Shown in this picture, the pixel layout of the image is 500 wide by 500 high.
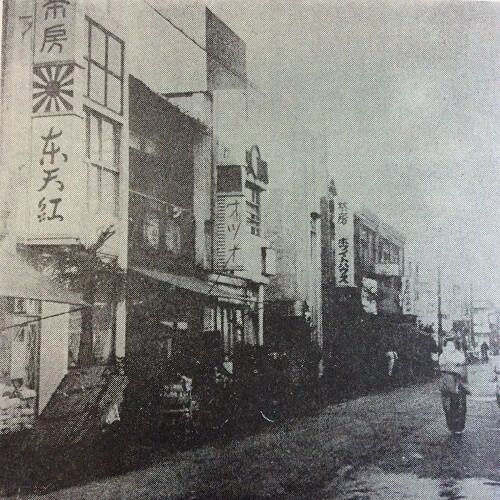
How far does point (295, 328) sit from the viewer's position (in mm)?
4430

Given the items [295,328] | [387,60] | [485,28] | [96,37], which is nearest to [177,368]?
[295,328]

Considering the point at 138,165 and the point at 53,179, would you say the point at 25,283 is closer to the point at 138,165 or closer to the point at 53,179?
the point at 53,179

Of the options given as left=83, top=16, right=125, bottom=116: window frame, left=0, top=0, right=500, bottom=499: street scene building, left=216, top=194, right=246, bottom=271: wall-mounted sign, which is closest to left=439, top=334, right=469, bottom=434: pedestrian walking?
left=0, top=0, right=500, bottom=499: street scene building

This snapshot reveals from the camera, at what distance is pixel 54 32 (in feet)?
12.5

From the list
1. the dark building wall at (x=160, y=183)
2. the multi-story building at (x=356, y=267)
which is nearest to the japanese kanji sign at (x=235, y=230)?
the dark building wall at (x=160, y=183)

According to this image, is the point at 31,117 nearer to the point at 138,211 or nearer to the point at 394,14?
the point at 138,211

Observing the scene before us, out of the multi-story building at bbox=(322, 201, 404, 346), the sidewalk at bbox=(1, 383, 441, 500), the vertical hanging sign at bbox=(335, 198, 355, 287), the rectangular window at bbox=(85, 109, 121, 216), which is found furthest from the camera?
the vertical hanging sign at bbox=(335, 198, 355, 287)

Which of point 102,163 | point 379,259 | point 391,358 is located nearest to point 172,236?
point 102,163

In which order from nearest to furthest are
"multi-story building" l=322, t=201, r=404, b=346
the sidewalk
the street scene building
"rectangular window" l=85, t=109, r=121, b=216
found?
the sidewalk < the street scene building < "rectangular window" l=85, t=109, r=121, b=216 < "multi-story building" l=322, t=201, r=404, b=346

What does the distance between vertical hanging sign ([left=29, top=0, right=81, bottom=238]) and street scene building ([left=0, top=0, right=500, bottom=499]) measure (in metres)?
0.01

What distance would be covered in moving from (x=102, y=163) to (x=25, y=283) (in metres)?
0.89

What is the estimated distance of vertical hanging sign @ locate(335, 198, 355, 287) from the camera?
170 inches

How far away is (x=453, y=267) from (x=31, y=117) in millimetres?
2900

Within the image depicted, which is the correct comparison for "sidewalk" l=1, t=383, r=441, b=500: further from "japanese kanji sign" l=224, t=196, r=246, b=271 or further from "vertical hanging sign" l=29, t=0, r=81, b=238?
"vertical hanging sign" l=29, t=0, r=81, b=238
